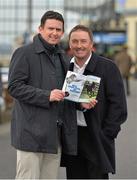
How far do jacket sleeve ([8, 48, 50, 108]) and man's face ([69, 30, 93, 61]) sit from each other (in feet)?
1.43

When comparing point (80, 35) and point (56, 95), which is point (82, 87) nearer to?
point (56, 95)

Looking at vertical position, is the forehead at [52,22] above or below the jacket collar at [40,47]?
above

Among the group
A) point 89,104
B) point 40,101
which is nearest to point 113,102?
point 89,104

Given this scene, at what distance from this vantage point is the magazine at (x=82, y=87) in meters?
4.38

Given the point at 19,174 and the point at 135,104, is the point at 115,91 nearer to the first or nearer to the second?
the point at 19,174

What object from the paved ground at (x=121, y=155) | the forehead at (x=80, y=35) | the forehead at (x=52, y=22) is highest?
the forehead at (x=52, y=22)

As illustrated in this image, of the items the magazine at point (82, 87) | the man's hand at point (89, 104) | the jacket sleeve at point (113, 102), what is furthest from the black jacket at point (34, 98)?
the jacket sleeve at point (113, 102)

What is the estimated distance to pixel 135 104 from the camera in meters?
17.4

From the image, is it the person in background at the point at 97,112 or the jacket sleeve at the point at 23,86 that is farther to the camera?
the person in background at the point at 97,112

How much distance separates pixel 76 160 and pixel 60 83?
2.26ft

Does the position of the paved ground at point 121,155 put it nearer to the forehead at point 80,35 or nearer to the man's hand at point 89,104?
the man's hand at point 89,104

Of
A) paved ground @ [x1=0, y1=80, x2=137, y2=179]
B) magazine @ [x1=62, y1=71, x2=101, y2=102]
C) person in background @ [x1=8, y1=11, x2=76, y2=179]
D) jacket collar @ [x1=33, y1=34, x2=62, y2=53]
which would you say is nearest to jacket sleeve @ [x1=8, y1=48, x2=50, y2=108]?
person in background @ [x1=8, y1=11, x2=76, y2=179]

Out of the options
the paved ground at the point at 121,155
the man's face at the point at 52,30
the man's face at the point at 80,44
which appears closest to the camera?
the man's face at the point at 52,30

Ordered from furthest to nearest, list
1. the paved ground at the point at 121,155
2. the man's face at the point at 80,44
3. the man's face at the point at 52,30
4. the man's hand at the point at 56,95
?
the paved ground at the point at 121,155, the man's face at the point at 80,44, the man's face at the point at 52,30, the man's hand at the point at 56,95
